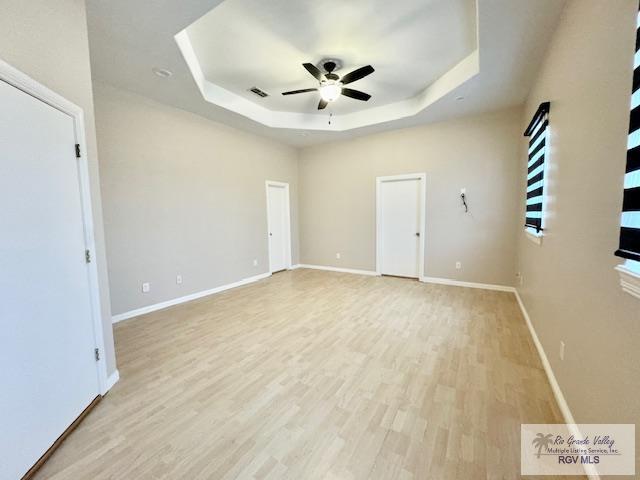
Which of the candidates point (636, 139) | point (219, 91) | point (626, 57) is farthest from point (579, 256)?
point (219, 91)

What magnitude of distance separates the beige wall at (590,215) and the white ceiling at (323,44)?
0.46m

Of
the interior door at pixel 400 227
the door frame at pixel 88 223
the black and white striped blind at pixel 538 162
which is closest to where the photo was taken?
the door frame at pixel 88 223

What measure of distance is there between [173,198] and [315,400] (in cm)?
341

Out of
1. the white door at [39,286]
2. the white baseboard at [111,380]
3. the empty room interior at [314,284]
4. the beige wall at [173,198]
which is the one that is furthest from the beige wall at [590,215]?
the beige wall at [173,198]

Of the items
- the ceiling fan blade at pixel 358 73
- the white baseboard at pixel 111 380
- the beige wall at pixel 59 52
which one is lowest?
the white baseboard at pixel 111 380

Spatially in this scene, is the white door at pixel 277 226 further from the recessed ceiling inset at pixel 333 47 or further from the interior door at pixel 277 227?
the recessed ceiling inset at pixel 333 47

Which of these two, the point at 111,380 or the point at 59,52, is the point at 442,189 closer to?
the point at 59,52

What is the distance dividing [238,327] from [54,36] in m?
Result: 2.77

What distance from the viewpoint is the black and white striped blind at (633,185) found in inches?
36.4

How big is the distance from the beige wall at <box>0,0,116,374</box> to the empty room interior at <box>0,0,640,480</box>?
15 millimetres

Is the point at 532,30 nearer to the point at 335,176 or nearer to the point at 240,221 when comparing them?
the point at 335,176

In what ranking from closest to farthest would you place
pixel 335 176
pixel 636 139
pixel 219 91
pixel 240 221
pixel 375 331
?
pixel 636 139 < pixel 375 331 < pixel 219 91 < pixel 240 221 < pixel 335 176

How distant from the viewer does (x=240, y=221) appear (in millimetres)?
4844

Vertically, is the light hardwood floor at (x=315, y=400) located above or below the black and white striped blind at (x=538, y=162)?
below
